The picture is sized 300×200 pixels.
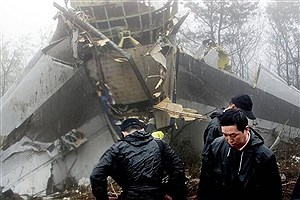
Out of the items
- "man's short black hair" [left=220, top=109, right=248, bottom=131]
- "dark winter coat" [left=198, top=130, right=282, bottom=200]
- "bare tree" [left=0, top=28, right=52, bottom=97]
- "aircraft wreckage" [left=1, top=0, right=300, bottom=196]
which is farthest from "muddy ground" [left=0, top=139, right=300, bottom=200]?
"bare tree" [left=0, top=28, right=52, bottom=97]

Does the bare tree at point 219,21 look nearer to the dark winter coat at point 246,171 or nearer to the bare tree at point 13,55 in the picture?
the bare tree at point 13,55

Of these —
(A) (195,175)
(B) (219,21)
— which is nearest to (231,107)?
(A) (195,175)

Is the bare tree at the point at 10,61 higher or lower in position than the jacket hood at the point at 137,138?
lower

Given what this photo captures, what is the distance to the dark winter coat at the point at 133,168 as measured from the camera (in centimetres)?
307

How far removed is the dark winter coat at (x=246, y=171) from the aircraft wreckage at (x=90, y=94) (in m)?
4.45

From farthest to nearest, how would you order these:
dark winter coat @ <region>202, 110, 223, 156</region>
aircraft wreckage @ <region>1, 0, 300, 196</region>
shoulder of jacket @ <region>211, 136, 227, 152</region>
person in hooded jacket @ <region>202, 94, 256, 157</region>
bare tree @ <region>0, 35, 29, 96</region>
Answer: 1. bare tree @ <region>0, 35, 29, 96</region>
2. aircraft wreckage @ <region>1, 0, 300, 196</region>
3. dark winter coat @ <region>202, 110, 223, 156</region>
4. person in hooded jacket @ <region>202, 94, 256, 157</region>
5. shoulder of jacket @ <region>211, 136, 227, 152</region>

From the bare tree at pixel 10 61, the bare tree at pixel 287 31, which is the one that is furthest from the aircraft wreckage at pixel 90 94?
the bare tree at pixel 10 61

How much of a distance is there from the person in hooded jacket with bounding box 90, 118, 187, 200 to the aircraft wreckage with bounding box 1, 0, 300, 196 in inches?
154

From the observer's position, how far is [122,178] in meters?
3.15

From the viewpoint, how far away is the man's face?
2438mm

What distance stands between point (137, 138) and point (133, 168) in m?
0.22

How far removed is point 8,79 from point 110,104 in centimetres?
1966

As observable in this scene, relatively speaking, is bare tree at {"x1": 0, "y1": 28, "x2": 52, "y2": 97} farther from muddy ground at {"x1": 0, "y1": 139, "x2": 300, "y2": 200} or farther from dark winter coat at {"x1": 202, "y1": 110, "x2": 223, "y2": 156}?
dark winter coat at {"x1": 202, "y1": 110, "x2": 223, "y2": 156}

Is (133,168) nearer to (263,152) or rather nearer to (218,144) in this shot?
(218,144)
